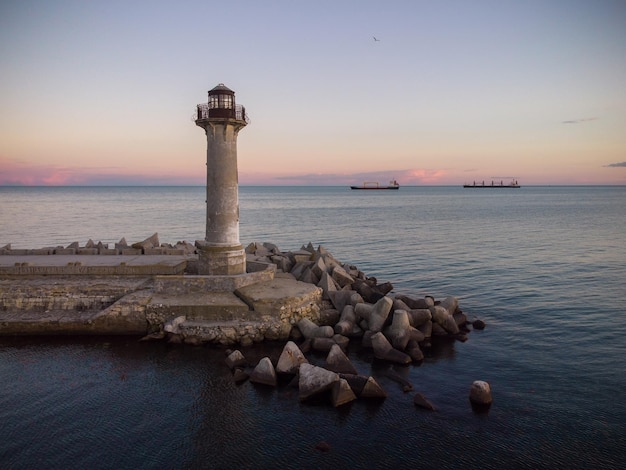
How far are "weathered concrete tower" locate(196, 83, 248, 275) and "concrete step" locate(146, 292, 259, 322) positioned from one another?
229 cm

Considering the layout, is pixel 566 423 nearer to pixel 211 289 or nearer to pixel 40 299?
pixel 211 289

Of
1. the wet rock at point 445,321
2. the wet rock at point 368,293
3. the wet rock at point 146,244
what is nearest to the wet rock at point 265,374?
the wet rock at point 368,293

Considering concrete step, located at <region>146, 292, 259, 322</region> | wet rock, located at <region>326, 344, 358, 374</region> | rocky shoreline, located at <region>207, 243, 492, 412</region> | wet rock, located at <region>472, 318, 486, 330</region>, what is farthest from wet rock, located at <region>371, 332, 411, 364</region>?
wet rock, located at <region>472, 318, 486, 330</region>

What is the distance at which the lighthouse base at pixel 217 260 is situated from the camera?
1852cm

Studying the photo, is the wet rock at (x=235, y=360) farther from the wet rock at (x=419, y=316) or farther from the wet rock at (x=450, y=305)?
the wet rock at (x=450, y=305)

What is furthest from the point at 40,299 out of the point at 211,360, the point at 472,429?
the point at 472,429

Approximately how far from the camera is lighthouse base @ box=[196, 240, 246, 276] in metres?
18.5

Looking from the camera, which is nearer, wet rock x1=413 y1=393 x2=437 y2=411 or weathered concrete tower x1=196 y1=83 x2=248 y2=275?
wet rock x1=413 y1=393 x2=437 y2=411

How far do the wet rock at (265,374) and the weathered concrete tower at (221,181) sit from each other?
6222mm

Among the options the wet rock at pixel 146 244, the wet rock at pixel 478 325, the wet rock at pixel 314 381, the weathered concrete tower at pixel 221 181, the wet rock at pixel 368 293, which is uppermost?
the weathered concrete tower at pixel 221 181

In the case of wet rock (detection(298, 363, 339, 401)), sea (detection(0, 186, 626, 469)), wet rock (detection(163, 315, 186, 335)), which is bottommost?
sea (detection(0, 186, 626, 469))

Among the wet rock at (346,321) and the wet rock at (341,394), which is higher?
the wet rock at (346,321)

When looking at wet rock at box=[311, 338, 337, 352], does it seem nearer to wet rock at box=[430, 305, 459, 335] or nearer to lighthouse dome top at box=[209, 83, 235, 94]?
wet rock at box=[430, 305, 459, 335]

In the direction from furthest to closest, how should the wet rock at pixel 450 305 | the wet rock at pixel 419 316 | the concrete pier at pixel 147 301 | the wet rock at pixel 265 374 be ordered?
the wet rock at pixel 450 305 < the wet rock at pixel 419 316 < the concrete pier at pixel 147 301 < the wet rock at pixel 265 374
